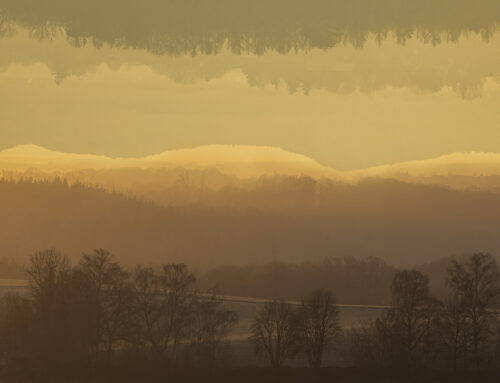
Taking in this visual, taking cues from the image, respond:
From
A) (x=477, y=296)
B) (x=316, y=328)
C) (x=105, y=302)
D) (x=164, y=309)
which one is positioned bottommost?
(x=316, y=328)

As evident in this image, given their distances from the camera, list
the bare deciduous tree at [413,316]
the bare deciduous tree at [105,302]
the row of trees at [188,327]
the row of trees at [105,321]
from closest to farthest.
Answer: the row of trees at [188,327]
the row of trees at [105,321]
the bare deciduous tree at [413,316]
the bare deciduous tree at [105,302]

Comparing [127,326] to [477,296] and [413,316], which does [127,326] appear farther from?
[477,296]

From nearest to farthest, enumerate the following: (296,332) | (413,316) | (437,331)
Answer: (437,331)
(296,332)
(413,316)

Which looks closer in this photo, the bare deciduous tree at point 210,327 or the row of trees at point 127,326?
the row of trees at point 127,326

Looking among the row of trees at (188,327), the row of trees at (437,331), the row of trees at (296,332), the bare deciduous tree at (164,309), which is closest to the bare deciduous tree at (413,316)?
the row of trees at (437,331)

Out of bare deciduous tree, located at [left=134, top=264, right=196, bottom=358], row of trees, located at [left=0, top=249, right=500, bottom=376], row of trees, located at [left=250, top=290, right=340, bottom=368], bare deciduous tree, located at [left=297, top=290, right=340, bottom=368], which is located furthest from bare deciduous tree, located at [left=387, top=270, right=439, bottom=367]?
bare deciduous tree, located at [left=134, top=264, right=196, bottom=358]

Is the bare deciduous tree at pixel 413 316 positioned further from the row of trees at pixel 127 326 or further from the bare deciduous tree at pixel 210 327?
the bare deciduous tree at pixel 210 327

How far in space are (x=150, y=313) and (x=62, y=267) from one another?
35.4ft

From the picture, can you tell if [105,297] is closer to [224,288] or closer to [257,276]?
[224,288]

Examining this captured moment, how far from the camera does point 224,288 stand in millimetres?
149375

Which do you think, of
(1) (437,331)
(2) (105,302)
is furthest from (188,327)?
(1) (437,331)

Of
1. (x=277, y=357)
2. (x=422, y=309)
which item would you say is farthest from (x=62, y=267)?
(x=422, y=309)

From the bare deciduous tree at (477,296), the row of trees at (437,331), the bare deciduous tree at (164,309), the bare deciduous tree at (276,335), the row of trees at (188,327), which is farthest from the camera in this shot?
the bare deciduous tree at (164,309)

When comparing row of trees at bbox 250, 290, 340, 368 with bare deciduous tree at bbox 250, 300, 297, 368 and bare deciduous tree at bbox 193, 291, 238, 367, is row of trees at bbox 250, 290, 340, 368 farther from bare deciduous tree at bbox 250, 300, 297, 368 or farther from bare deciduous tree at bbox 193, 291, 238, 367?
bare deciduous tree at bbox 193, 291, 238, 367
